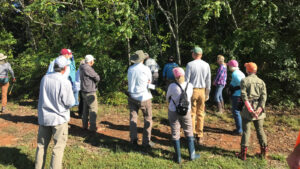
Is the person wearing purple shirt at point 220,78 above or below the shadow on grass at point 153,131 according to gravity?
above

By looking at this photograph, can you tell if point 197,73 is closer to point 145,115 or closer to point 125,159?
point 145,115

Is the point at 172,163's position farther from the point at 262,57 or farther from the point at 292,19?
the point at 292,19

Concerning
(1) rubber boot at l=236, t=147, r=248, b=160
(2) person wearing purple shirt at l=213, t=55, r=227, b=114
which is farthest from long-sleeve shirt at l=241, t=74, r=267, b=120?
(2) person wearing purple shirt at l=213, t=55, r=227, b=114

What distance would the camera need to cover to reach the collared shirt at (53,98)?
11.5 ft

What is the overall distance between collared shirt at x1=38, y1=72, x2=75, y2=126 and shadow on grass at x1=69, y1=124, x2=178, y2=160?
1705 millimetres

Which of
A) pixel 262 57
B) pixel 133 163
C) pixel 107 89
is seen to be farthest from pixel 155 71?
pixel 133 163

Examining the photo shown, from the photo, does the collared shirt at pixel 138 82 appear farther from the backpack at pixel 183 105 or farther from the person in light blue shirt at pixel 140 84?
the backpack at pixel 183 105

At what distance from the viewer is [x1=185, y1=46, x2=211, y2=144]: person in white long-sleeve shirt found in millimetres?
5062

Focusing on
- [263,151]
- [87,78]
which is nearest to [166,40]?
[87,78]

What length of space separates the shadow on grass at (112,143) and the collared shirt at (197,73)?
64.1 inches

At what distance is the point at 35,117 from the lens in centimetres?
712

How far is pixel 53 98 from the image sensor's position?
139 inches

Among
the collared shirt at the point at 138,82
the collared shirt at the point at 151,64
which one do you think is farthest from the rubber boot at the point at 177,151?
the collared shirt at the point at 151,64

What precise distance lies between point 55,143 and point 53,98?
2.43 ft
